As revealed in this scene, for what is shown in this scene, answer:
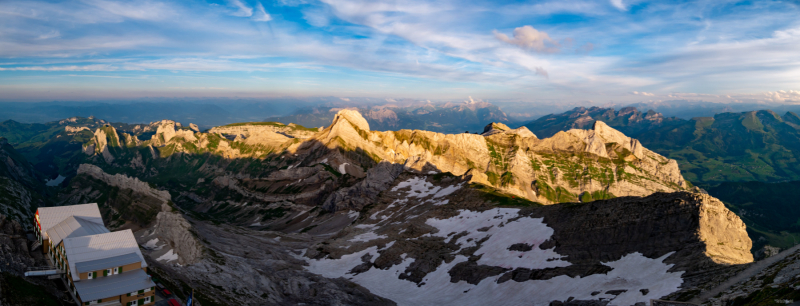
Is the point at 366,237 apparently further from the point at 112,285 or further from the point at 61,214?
the point at 61,214

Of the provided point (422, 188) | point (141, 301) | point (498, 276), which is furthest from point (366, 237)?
point (141, 301)

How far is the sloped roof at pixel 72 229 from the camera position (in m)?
62.6

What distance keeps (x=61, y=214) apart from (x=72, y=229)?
25.4 feet

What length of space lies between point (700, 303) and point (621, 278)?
55.4 ft

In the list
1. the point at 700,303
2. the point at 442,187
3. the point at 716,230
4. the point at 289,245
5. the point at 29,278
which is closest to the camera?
the point at 700,303

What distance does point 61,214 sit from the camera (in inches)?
2746

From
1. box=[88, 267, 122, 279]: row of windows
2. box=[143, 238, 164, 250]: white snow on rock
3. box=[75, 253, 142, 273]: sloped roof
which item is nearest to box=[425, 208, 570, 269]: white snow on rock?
box=[75, 253, 142, 273]: sloped roof

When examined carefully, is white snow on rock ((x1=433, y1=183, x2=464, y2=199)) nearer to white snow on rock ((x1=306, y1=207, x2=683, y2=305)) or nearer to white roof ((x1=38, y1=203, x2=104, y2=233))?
white snow on rock ((x1=306, y1=207, x2=683, y2=305))

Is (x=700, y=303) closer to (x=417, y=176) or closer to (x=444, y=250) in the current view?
(x=444, y=250)

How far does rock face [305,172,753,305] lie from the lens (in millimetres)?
54750

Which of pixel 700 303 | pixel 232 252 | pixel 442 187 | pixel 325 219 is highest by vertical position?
pixel 700 303

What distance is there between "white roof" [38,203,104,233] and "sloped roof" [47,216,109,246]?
1905 mm

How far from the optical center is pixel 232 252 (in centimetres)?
10656

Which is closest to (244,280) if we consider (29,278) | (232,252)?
(232,252)
